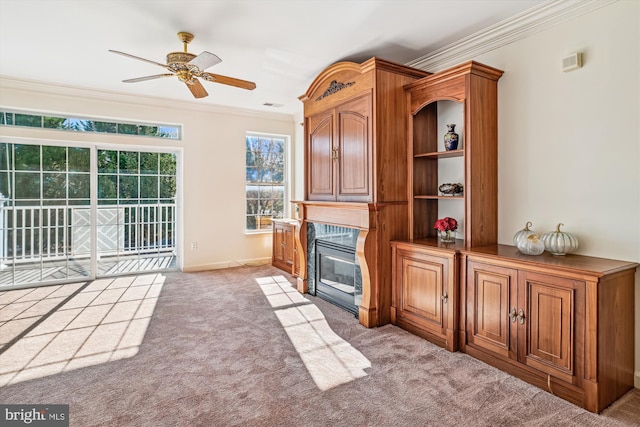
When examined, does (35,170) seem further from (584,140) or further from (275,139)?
(584,140)

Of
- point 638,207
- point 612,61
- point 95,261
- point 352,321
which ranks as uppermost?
point 612,61

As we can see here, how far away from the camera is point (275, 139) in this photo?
21.0 feet

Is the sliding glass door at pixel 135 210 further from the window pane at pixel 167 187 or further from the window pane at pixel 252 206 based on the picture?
the window pane at pixel 252 206

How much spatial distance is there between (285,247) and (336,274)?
5.88 feet

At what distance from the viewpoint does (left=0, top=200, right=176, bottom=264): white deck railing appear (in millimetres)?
4582

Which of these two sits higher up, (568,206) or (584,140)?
(584,140)

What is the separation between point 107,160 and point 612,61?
5863 mm

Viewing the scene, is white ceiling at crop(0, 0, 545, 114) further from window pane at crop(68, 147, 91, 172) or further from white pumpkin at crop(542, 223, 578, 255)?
white pumpkin at crop(542, 223, 578, 255)

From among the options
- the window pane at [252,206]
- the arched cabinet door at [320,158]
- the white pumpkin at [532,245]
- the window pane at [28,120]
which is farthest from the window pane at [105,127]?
the white pumpkin at [532,245]

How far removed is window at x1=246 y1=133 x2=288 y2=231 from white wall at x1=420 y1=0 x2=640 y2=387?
13.4 ft

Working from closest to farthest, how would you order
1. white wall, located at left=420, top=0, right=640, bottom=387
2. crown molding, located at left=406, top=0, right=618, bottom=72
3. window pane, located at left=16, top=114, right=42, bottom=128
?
white wall, located at left=420, top=0, right=640, bottom=387, crown molding, located at left=406, top=0, right=618, bottom=72, window pane, located at left=16, top=114, right=42, bottom=128

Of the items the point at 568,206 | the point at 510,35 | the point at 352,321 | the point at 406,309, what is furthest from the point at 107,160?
the point at 568,206

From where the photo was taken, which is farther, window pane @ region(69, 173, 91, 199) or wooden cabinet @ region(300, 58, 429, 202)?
window pane @ region(69, 173, 91, 199)

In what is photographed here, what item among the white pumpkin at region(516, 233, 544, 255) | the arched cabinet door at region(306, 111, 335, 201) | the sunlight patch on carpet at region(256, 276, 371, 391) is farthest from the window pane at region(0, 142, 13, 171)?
the white pumpkin at region(516, 233, 544, 255)
